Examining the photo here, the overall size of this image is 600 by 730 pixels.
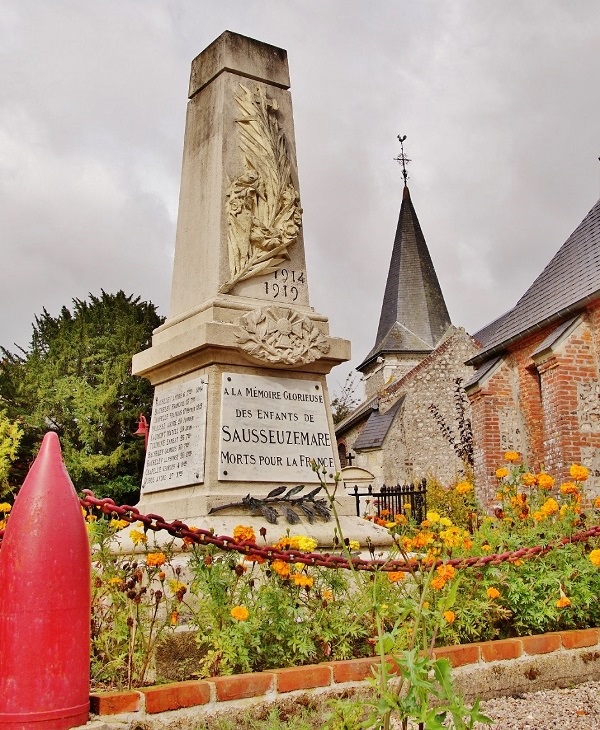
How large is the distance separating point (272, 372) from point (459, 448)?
68.5 ft

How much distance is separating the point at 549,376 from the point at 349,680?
504 inches

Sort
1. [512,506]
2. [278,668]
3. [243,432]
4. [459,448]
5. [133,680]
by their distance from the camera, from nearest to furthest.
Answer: [133,680] → [278,668] → [512,506] → [243,432] → [459,448]

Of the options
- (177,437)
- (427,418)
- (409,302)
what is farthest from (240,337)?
(409,302)

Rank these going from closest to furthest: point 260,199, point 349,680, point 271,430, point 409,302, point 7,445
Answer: point 349,680
point 271,430
point 260,199
point 7,445
point 409,302

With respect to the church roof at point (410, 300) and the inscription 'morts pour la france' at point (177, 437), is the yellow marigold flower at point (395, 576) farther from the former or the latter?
the church roof at point (410, 300)

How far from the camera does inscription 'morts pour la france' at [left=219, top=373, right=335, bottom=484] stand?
5.32m

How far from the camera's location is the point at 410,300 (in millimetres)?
37312

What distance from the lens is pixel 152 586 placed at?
432cm

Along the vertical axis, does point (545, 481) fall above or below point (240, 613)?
above

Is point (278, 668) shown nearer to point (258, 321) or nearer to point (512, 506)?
point (512, 506)

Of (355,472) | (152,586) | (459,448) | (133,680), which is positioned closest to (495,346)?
(355,472)

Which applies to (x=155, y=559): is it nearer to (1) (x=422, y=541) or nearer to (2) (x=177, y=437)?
(1) (x=422, y=541)

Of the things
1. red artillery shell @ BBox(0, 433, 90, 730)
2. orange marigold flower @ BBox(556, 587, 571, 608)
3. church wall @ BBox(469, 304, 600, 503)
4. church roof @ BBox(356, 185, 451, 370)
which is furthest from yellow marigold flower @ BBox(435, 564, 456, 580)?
church roof @ BBox(356, 185, 451, 370)

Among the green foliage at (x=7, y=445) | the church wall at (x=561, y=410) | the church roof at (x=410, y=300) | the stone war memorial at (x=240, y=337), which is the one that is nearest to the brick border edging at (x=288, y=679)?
the stone war memorial at (x=240, y=337)
